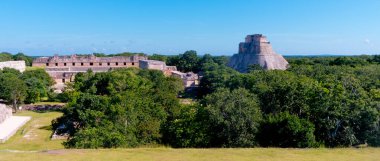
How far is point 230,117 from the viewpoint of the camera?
58.6 ft

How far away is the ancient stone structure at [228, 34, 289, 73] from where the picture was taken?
5718cm

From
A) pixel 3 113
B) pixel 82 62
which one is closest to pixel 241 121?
pixel 3 113

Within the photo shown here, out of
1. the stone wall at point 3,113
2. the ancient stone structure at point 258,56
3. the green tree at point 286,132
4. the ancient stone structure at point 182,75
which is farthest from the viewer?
the ancient stone structure at point 258,56

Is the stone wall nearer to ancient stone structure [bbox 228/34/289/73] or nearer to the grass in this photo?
the grass

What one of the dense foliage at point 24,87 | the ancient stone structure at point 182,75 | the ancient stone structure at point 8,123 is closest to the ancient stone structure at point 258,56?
the ancient stone structure at point 182,75

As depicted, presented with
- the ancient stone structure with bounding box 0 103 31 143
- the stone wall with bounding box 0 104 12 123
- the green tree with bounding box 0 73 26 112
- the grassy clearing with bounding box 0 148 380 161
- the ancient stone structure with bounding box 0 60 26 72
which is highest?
the ancient stone structure with bounding box 0 60 26 72

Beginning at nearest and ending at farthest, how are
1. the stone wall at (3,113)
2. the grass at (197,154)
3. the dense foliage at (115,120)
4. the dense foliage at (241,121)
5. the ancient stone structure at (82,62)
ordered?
the grass at (197,154)
the dense foliage at (115,120)
the dense foliage at (241,121)
the stone wall at (3,113)
the ancient stone structure at (82,62)

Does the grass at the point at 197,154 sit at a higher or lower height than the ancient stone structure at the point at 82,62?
lower

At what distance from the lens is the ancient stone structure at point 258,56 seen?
57.2 m

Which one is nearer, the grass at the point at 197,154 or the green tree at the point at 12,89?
the grass at the point at 197,154

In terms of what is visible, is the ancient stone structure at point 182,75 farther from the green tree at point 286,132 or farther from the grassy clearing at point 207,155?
the grassy clearing at point 207,155

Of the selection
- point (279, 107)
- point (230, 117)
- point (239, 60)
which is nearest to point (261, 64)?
point (239, 60)

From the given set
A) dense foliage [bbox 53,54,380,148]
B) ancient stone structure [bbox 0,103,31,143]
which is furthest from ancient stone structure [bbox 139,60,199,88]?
dense foliage [bbox 53,54,380,148]

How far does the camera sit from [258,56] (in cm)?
5753
